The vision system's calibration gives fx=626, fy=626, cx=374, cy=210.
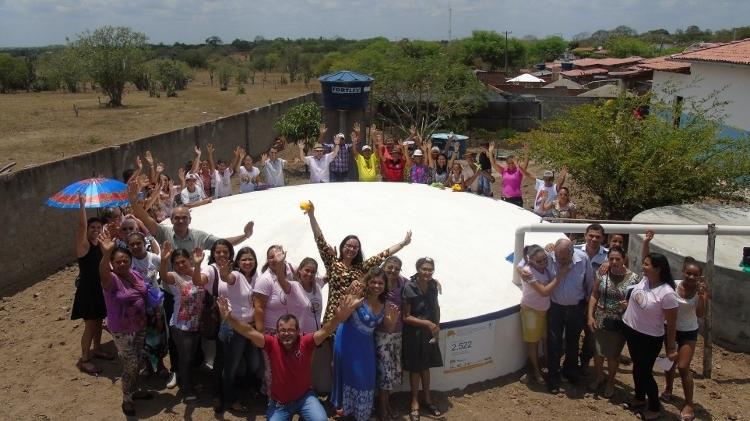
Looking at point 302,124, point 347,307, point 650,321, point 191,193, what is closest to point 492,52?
point 302,124

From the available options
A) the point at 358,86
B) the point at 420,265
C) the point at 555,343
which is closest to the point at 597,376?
the point at 555,343

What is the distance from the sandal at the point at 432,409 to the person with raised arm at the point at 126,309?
8.22 ft

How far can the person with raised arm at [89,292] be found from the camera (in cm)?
557

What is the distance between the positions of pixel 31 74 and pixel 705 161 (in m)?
42.2

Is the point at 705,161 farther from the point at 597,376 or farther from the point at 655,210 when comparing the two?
the point at 597,376

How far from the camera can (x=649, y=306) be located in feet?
16.3

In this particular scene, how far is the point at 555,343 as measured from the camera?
5.63m

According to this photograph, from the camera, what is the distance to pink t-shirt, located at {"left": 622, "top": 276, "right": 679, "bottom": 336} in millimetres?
4875

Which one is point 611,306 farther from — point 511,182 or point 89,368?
point 89,368

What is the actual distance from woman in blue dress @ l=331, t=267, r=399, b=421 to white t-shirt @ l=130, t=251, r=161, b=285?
6.17ft

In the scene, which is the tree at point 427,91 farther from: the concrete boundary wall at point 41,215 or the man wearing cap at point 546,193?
the man wearing cap at point 546,193

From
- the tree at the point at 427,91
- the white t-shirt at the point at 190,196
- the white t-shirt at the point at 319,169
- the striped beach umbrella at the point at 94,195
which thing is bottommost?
the white t-shirt at the point at 190,196

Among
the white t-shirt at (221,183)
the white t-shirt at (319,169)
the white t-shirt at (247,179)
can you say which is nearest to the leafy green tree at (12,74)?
the white t-shirt at (221,183)

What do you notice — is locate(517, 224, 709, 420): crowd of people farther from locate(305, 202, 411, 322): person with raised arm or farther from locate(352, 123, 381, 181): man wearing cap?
locate(352, 123, 381, 181): man wearing cap
